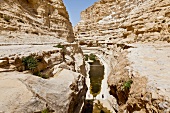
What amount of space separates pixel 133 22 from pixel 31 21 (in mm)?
20191

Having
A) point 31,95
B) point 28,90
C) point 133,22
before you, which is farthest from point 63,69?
point 133,22

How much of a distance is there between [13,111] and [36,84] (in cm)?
172

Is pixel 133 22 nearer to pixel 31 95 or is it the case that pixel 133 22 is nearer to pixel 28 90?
pixel 28 90

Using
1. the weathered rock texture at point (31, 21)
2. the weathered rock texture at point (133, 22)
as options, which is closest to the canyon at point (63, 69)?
the weathered rock texture at point (31, 21)

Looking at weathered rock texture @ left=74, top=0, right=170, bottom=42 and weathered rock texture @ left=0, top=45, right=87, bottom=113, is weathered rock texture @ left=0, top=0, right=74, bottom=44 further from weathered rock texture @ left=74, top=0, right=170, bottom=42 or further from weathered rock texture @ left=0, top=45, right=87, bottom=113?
weathered rock texture @ left=74, top=0, right=170, bottom=42

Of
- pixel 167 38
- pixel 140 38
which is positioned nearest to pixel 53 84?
pixel 167 38

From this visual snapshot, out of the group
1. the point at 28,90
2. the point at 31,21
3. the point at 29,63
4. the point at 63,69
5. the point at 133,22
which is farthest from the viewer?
the point at 133,22

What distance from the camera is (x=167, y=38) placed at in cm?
1872

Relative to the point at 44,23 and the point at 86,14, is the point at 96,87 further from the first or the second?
the point at 86,14

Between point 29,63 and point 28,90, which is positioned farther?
point 29,63

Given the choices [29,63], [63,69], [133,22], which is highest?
[133,22]

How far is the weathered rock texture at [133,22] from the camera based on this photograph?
21.7 metres

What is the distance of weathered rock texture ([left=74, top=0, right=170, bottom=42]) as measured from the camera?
21.7 m

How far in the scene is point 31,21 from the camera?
1798 centimetres
